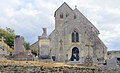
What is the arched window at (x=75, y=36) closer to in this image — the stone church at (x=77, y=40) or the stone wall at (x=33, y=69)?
the stone church at (x=77, y=40)

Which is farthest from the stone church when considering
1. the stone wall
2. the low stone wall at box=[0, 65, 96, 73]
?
the low stone wall at box=[0, 65, 96, 73]

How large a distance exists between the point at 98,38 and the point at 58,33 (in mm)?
6560

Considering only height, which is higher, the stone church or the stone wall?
the stone church

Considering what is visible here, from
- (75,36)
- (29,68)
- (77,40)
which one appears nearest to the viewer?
(29,68)

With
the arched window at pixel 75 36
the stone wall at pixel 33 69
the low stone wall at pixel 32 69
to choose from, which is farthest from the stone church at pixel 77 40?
the low stone wall at pixel 32 69

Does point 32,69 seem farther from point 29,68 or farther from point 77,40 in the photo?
point 77,40

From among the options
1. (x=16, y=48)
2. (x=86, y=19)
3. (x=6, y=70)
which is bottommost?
(x=6, y=70)

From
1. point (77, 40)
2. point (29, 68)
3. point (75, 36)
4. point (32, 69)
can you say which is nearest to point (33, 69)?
point (32, 69)

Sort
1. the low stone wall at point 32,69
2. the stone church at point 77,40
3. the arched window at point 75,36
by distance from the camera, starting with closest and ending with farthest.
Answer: the low stone wall at point 32,69, the stone church at point 77,40, the arched window at point 75,36

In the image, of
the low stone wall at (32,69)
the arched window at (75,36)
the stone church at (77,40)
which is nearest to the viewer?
the low stone wall at (32,69)

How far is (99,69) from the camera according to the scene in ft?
58.7

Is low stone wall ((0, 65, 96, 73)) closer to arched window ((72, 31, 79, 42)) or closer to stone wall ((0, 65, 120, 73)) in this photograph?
stone wall ((0, 65, 120, 73))

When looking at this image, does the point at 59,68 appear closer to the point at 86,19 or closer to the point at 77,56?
the point at 77,56

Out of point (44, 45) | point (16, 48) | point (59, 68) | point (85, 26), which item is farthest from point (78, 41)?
point (59, 68)
